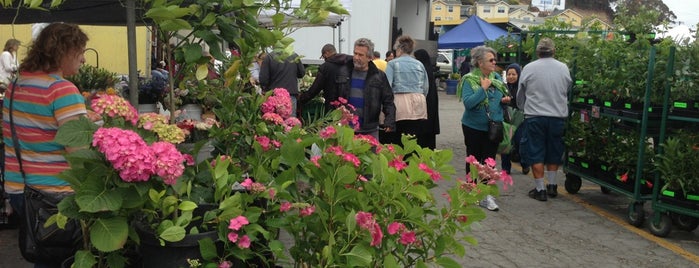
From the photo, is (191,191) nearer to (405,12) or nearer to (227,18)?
(227,18)

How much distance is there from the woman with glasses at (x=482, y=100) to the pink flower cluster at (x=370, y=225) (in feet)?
13.7

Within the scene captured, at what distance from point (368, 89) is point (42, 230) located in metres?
3.65

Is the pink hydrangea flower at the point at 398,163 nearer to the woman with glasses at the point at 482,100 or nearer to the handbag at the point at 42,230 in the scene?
the handbag at the point at 42,230

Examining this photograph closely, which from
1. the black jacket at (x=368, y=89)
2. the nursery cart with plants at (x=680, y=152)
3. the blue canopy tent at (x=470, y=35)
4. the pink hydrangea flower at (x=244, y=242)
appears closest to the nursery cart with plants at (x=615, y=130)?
the nursery cart with plants at (x=680, y=152)

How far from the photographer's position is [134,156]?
195 cm

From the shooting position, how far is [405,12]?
14.5 meters

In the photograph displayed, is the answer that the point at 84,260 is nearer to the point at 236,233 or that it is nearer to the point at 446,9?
the point at 236,233

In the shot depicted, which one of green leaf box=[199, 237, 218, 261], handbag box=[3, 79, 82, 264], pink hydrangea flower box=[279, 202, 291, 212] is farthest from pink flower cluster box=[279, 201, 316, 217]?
handbag box=[3, 79, 82, 264]

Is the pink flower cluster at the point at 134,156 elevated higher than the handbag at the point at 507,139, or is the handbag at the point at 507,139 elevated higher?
the pink flower cluster at the point at 134,156

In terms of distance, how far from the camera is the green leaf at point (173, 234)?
83.5 inches

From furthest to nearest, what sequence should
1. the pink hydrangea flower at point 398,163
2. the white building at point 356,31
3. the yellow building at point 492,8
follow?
the yellow building at point 492,8 < the white building at point 356,31 < the pink hydrangea flower at point 398,163

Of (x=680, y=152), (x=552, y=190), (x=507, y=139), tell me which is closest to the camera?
(x=680, y=152)

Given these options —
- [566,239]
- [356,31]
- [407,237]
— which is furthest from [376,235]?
[356,31]

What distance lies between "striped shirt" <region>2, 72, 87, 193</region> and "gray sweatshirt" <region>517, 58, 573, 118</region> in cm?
493
